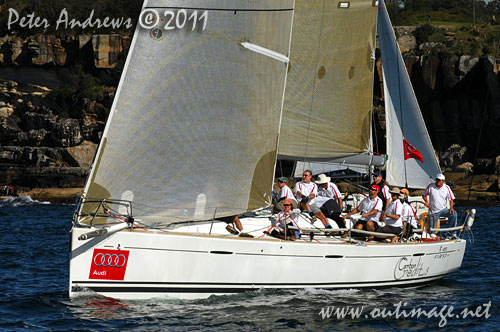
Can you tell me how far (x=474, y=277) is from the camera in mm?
14711

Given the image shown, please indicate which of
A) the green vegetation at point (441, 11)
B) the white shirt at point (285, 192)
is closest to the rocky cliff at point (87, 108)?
the green vegetation at point (441, 11)

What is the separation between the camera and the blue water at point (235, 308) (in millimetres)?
9438

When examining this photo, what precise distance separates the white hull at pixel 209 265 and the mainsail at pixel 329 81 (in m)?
4.47

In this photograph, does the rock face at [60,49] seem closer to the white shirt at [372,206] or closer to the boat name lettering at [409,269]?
the white shirt at [372,206]

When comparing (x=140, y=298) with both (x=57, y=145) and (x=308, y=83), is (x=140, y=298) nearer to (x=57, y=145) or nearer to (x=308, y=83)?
(x=308, y=83)

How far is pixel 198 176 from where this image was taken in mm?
10758

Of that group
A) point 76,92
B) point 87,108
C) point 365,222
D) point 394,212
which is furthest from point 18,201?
point 394,212

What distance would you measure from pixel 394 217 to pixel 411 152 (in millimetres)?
4986

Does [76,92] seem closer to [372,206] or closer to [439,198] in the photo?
[439,198]

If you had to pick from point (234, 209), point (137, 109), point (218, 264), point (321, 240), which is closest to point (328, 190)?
point (321, 240)

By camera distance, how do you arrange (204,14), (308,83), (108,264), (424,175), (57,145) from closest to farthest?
(108,264) < (204,14) < (308,83) < (424,175) < (57,145)

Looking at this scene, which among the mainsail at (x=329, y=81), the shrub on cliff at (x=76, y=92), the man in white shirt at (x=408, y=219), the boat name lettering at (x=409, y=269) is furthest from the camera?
the shrub on cliff at (x=76, y=92)

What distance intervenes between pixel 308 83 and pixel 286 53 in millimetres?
4348

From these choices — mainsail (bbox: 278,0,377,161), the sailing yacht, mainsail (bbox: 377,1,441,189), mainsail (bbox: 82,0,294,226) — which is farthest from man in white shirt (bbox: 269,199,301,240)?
mainsail (bbox: 377,1,441,189)
